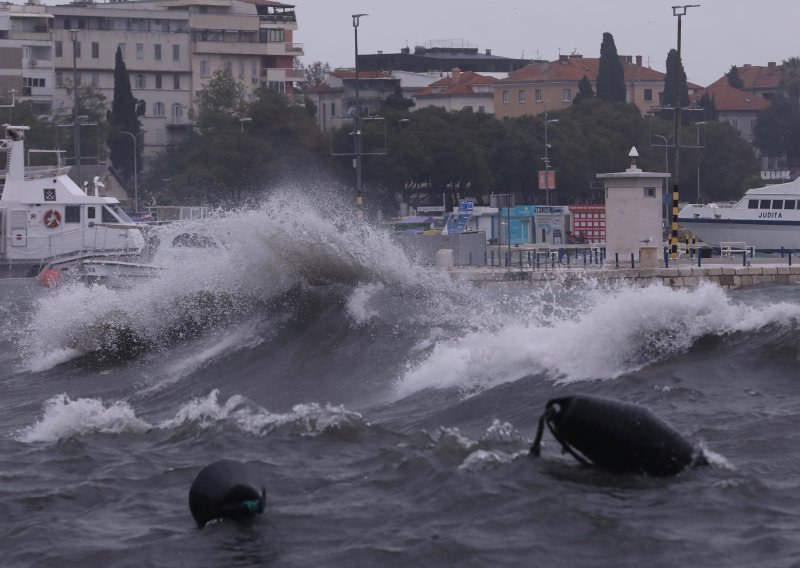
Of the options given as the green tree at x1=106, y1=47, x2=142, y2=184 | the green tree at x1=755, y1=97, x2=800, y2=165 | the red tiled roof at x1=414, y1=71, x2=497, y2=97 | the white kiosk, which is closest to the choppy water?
the white kiosk

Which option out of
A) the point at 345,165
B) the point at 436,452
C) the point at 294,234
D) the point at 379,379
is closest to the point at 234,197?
the point at 345,165

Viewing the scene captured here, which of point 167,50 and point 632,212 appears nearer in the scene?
point 632,212

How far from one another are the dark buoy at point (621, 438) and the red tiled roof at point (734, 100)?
103771mm

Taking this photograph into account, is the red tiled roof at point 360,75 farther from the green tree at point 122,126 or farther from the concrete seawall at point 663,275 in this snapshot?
the concrete seawall at point 663,275

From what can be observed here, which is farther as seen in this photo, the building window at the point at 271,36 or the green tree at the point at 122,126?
the building window at the point at 271,36

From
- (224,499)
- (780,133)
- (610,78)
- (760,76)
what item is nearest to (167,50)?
(610,78)

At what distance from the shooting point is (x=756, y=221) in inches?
1695

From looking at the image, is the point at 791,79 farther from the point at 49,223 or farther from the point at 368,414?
the point at 368,414

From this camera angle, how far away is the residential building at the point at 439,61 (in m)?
122

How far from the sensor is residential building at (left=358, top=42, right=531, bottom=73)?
12219 centimetres

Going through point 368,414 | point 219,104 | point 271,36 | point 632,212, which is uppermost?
point 271,36

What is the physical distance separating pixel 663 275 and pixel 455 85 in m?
72.2

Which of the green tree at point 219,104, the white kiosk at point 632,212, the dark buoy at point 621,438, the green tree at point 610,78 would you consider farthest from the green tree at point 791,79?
the dark buoy at point 621,438

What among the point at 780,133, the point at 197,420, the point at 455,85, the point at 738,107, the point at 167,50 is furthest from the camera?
the point at 738,107
